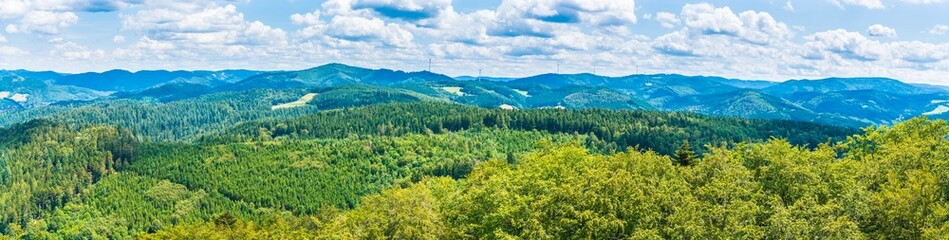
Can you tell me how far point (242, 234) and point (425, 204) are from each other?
39625 mm

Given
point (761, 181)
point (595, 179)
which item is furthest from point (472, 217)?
point (761, 181)

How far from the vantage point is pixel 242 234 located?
9862cm

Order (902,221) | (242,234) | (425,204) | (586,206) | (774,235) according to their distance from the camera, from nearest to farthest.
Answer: (774,235), (902,221), (586,206), (425,204), (242,234)

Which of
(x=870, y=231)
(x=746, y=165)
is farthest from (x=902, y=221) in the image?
(x=746, y=165)

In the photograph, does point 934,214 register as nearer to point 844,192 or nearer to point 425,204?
point 844,192

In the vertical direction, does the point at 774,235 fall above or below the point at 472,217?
above

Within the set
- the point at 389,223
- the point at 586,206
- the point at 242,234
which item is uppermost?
the point at 586,206

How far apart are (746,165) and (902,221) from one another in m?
16.5

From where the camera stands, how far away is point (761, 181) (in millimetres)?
59469

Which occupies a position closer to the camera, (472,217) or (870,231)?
(870,231)

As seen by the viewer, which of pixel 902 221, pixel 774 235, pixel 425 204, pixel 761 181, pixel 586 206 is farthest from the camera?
pixel 425 204

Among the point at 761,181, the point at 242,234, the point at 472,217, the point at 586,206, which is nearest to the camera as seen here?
the point at 586,206

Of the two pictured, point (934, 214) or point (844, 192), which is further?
point (844, 192)

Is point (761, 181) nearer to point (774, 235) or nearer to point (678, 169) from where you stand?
point (678, 169)
